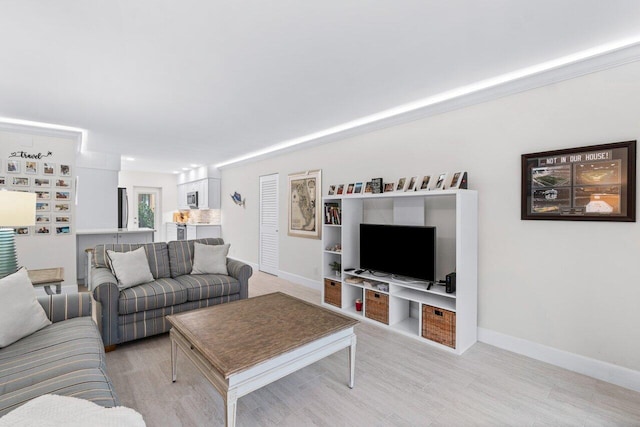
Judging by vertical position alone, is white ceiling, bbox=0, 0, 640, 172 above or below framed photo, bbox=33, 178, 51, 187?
above

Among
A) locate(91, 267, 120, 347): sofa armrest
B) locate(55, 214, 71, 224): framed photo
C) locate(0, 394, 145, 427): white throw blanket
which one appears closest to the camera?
locate(0, 394, 145, 427): white throw blanket

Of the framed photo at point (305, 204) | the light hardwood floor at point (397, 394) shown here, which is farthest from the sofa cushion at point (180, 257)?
the framed photo at point (305, 204)

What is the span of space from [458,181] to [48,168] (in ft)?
17.4

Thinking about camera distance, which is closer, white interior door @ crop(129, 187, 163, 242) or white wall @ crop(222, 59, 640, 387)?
white wall @ crop(222, 59, 640, 387)

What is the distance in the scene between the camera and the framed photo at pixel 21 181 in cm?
407

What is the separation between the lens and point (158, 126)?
167 inches

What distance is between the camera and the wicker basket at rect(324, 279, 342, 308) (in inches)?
154

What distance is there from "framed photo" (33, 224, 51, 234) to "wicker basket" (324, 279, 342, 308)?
3953mm

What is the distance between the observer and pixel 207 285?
330 cm

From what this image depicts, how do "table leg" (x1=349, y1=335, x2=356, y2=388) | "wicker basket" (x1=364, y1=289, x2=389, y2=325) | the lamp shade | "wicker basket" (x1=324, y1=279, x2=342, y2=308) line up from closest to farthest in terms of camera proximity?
"table leg" (x1=349, y1=335, x2=356, y2=388) < the lamp shade < "wicker basket" (x1=364, y1=289, x2=389, y2=325) < "wicker basket" (x1=324, y1=279, x2=342, y2=308)

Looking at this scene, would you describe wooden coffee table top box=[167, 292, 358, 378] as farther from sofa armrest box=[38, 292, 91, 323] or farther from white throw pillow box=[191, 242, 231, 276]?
white throw pillow box=[191, 242, 231, 276]

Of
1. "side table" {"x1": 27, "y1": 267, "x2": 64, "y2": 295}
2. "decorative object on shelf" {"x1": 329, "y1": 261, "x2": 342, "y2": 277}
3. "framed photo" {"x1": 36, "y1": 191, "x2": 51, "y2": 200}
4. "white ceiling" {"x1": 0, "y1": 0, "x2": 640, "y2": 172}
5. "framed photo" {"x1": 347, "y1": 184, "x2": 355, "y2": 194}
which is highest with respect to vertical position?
"white ceiling" {"x1": 0, "y1": 0, "x2": 640, "y2": 172}

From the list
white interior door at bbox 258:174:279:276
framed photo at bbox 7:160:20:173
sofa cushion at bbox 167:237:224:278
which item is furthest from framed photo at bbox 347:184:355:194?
framed photo at bbox 7:160:20:173

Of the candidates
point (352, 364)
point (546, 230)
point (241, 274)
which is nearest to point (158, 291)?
point (241, 274)
